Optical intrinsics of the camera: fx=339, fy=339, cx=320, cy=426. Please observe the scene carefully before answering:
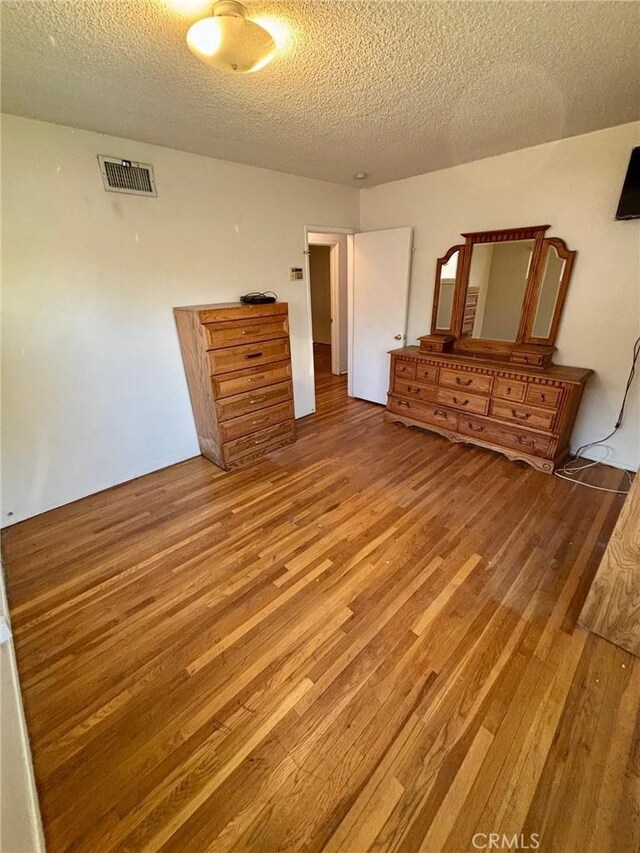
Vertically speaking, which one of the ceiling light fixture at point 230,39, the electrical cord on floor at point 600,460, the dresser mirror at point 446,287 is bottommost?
the electrical cord on floor at point 600,460

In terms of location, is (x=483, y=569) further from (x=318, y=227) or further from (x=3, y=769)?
(x=318, y=227)

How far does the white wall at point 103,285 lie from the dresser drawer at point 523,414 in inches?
93.2

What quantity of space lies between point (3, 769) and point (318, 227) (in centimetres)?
404

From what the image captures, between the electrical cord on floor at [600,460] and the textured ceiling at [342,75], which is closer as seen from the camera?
the textured ceiling at [342,75]

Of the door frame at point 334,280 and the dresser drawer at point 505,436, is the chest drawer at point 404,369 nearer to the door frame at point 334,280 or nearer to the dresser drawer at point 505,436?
the dresser drawer at point 505,436

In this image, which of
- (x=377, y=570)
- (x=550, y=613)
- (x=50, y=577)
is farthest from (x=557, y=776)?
(x=50, y=577)

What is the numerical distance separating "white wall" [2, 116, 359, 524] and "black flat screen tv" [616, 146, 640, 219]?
99.0 inches

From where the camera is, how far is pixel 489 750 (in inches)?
46.2

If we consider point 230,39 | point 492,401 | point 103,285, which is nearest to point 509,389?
point 492,401

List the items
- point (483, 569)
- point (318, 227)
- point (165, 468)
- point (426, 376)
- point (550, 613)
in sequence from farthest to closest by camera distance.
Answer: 1. point (318, 227)
2. point (426, 376)
3. point (165, 468)
4. point (483, 569)
5. point (550, 613)

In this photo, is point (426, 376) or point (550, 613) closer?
point (550, 613)

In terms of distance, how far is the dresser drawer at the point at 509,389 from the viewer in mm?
2701

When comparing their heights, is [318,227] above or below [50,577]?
above

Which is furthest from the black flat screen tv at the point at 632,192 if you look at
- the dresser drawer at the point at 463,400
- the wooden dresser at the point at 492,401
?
the dresser drawer at the point at 463,400
